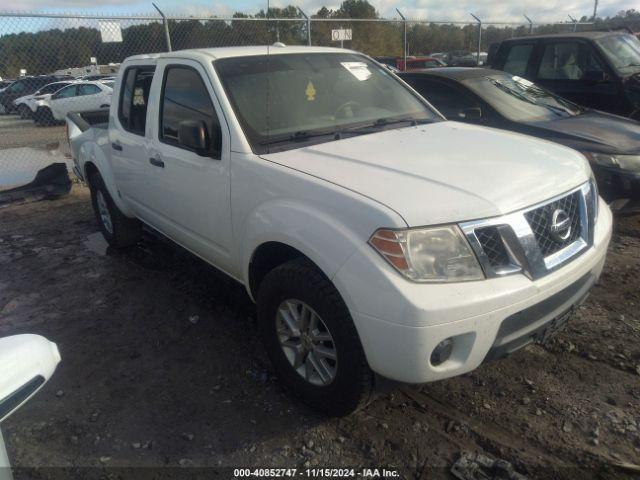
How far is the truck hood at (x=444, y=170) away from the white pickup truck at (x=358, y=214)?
1cm

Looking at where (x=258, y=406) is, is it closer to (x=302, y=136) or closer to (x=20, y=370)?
(x=302, y=136)

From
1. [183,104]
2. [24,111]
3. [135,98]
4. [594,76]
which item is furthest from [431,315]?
[24,111]

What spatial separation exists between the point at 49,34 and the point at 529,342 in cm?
978

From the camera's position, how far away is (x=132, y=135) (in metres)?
4.09

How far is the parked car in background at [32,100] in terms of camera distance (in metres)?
19.6

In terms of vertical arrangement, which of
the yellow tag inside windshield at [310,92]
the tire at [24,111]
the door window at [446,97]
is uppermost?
the yellow tag inside windshield at [310,92]

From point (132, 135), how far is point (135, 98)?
336mm

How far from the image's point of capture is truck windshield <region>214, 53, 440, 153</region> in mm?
3031

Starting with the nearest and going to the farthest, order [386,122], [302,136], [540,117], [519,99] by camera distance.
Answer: [302,136] < [386,122] < [540,117] < [519,99]

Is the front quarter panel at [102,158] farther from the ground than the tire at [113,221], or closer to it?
farther from the ground

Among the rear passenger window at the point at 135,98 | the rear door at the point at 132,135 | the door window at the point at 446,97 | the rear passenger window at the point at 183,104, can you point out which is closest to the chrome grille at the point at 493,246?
the rear passenger window at the point at 183,104

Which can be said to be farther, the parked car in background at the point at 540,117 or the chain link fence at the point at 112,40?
the chain link fence at the point at 112,40

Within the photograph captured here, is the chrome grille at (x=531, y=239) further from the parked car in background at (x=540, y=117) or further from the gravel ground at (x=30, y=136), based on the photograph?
the gravel ground at (x=30, y=136)

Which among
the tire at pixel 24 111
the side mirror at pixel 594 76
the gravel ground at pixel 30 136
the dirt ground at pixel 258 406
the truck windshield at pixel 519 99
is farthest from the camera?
the tire at pixel 24 111
